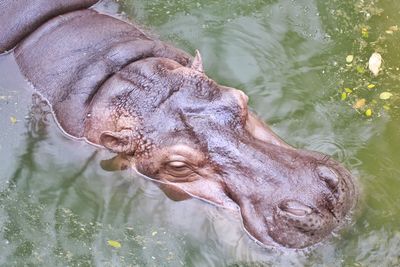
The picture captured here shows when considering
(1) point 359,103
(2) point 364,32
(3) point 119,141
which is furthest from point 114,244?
(2) point 364,32

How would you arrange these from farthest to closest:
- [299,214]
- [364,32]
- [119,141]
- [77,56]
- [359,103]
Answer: [364,32] → [359,103] → [77,56] → [119,141] → [299,214]

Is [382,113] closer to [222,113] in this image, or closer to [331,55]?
[331,55]

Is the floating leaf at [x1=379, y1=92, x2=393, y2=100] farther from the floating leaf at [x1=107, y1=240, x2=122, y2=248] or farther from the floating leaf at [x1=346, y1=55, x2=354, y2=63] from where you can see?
the floating leaf at [x1=107, y1=240, x2=122, y2=248]

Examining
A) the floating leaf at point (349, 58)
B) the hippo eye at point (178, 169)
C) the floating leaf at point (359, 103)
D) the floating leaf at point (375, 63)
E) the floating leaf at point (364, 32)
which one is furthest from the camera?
the floating leaf at point (364, 32)

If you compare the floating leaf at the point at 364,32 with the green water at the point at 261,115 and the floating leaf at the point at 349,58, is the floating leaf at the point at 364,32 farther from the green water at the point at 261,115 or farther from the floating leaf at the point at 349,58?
the floating leaf at the point at 349,58

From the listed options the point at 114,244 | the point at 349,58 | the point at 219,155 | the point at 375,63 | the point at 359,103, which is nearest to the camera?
the point at 219,155

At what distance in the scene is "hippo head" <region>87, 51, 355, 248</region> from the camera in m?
4.66

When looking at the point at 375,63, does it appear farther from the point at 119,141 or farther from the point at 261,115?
the point at 119,141

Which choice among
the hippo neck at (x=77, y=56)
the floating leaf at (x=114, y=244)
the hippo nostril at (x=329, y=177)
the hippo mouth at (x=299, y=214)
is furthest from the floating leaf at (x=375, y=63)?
the floating leaf at (x=114, y=244)

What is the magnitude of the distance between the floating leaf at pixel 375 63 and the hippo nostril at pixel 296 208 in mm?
2693

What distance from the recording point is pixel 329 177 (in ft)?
15.3

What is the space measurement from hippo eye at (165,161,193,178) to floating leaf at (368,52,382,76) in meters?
2.64

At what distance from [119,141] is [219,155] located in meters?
0.89

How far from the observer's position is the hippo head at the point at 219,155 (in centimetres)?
466
